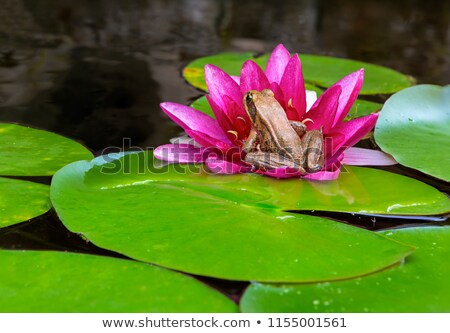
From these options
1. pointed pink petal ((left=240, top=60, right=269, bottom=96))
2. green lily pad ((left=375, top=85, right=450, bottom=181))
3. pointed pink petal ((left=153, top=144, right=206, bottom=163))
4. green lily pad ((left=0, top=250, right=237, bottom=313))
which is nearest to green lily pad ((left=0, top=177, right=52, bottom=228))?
green lily pad ((left=0, top=250, right=237, bottom=313))

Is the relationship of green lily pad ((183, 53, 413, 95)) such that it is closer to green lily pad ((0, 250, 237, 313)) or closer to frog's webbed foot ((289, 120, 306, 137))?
frog's webbed foot ((289, 120, 306, 137))

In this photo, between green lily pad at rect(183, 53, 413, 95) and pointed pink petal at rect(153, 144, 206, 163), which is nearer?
pointed pink petal at rect(153, 144, 206, 163)

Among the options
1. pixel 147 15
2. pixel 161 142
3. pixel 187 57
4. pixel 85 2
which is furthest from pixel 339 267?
Answer: pixel 85 2

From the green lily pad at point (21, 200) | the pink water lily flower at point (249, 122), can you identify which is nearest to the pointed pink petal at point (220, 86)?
the pink water lily flower at point (249, 122)

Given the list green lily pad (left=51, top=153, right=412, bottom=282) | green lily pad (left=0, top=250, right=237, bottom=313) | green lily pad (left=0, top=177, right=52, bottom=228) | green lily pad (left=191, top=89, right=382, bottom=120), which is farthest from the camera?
green lily pad (left=191, top=89, right=382, bottom=120)

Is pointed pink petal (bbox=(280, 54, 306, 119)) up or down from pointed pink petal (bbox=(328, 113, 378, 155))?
up
